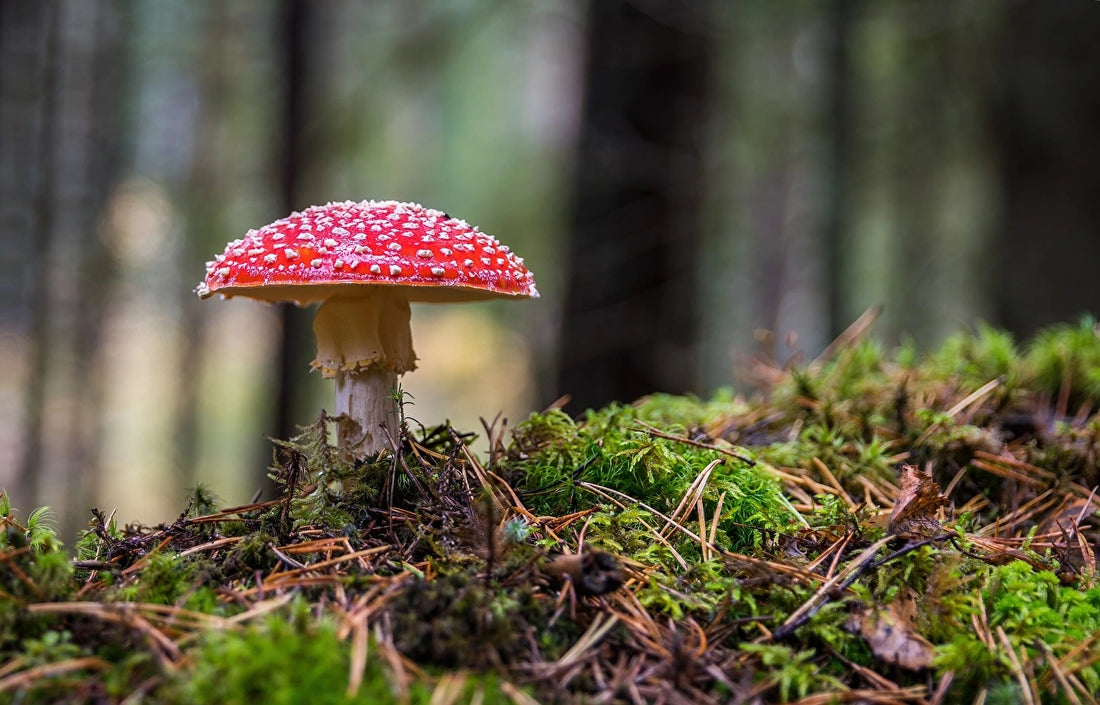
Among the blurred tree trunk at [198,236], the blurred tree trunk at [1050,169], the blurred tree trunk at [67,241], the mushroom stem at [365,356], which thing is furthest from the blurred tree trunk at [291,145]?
the blurred tree trunk at [198,236]

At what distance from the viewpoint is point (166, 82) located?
11703 mm

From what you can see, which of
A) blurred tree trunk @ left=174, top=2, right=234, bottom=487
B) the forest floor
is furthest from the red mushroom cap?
blurred tree trunk @ left=174, top=2, right=234, bottom=487

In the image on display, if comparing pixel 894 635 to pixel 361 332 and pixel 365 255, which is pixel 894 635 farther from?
pixel 361 332

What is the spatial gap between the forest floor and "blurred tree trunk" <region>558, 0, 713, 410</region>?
7.98 feet

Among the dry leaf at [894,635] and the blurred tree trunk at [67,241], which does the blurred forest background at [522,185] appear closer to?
the blurred tree trunk at [67,241]

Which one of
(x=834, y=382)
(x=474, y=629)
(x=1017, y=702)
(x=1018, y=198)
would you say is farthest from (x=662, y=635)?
(x=1018, y=198)

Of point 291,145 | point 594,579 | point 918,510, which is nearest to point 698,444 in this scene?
point 918,510

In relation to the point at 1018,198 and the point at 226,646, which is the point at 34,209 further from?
the point at 1018,198

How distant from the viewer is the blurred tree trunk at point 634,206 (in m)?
4.89

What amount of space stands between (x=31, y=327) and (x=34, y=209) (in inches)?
Result: 42.1

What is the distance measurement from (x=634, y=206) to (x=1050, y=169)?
3.18 metres

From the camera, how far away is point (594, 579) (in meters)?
1.44

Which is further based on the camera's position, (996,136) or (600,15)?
(996,136)

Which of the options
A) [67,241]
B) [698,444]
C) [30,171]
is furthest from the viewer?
[67,241]
